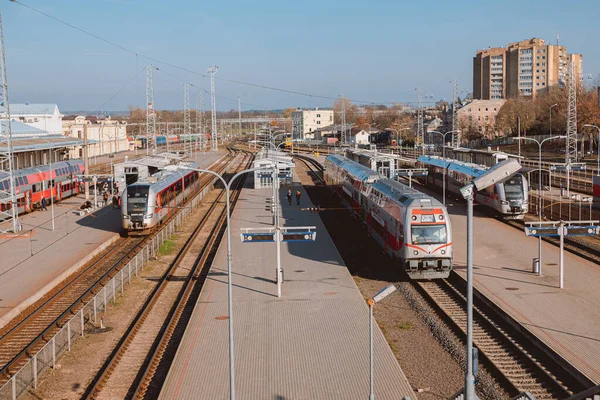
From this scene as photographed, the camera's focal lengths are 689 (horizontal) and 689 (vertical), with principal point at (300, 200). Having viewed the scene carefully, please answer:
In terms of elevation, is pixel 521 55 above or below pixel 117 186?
above

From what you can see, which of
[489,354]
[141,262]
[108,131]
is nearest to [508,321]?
[489,354]

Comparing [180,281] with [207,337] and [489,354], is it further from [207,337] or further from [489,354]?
[489,354]

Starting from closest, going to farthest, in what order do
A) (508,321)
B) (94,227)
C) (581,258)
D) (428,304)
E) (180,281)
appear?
(508,321), (428,304), (180,281), (581,258), (94,227)

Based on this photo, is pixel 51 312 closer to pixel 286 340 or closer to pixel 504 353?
pixel 286 340

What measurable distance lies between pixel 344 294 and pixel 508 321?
5474 millimetres

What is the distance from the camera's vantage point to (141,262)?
28359mm

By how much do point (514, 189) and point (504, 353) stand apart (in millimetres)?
21330

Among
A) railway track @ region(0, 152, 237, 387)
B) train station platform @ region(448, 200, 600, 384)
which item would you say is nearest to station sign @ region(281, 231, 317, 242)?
train station platform @ region(448, 200, 600, 384)

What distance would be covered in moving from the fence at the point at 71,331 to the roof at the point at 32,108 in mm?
69474

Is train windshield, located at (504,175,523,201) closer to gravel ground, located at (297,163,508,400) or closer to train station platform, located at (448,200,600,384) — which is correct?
train station platform, located at (448,200,600,384)

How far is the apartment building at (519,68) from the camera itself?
157625 mm

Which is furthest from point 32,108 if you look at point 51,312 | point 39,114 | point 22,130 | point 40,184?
point 51,312

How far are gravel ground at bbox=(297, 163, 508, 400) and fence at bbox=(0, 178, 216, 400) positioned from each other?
27.7ft

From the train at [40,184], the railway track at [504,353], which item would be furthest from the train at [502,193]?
the train at [40,184]
